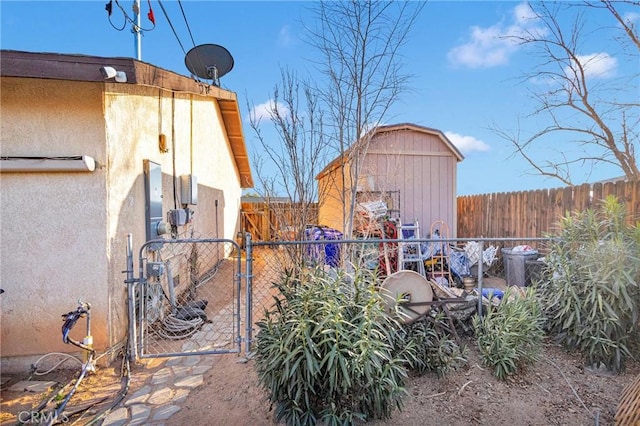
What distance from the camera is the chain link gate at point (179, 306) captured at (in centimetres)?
353

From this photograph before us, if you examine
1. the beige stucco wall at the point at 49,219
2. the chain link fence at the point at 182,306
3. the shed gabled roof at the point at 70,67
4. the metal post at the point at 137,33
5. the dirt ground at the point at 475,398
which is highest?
the metal post at the point at 137,33

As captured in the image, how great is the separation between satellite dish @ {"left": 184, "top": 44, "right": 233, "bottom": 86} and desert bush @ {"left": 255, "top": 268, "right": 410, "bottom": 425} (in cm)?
470

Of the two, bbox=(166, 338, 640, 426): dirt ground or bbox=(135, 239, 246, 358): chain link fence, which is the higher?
bbox=(135, 239, 246, 358): chain link fence

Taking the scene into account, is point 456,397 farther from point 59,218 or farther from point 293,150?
point 59,218

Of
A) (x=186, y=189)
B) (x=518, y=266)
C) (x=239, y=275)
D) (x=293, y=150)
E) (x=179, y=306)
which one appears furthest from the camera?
(x=518, y=266)

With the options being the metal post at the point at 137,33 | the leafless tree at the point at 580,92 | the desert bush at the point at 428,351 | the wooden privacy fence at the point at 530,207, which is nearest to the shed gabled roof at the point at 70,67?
the metal post at the point at 137,33

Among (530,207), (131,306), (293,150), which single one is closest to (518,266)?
(530,207)

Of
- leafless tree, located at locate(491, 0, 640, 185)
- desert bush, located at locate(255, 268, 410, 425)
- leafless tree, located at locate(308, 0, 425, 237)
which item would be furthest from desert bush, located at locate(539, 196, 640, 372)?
leafless tree, located at locate(491, 0, 640, 185)

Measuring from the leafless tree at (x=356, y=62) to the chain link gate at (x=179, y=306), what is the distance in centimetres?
211

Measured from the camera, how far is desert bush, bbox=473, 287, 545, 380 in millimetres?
3213

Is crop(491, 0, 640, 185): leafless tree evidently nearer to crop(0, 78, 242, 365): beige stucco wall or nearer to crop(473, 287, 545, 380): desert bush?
crop(473, 287, 545, 380): desert bush

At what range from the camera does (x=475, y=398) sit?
2.99 meters

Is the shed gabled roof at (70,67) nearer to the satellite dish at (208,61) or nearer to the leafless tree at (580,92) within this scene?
the satellite dish at (208,61)

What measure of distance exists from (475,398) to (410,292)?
1092 millimetres
